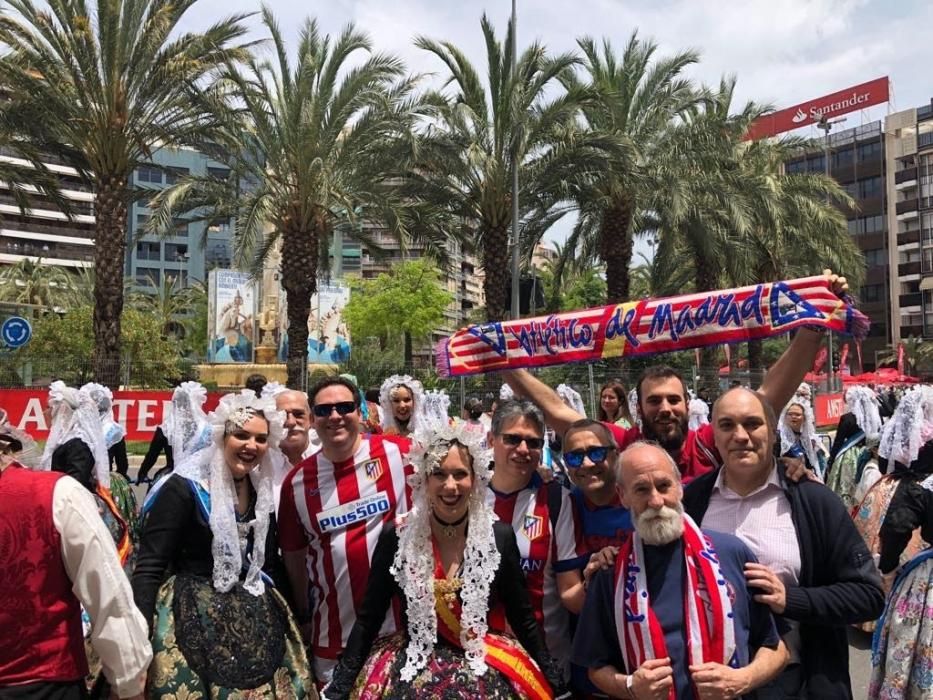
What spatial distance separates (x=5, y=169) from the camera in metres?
16.2

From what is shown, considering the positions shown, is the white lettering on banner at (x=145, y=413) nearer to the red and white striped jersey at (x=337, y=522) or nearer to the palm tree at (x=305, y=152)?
the palm tree at (x=305, y=152)

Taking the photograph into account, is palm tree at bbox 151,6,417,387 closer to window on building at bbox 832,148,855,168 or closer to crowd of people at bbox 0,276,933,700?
crowd of people at bbox 0,276,933,700

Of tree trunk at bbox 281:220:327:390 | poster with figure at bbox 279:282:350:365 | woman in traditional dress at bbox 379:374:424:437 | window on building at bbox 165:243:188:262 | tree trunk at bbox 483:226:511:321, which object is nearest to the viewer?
woman in traditional dress at bbox 379:374:424:437

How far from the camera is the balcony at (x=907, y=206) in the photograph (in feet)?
211

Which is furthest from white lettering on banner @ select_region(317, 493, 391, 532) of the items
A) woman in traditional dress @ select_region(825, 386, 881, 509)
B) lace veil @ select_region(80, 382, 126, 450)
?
woman in traditional dress @ select_region(825, 386, 881, 509)

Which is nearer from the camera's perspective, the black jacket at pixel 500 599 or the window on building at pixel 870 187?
the black jacket at pixel 500 599

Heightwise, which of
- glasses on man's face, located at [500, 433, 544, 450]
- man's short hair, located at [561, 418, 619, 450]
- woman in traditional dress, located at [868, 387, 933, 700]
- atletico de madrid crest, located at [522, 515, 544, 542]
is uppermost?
man's short hair, located at [561, 418, 619, 450]

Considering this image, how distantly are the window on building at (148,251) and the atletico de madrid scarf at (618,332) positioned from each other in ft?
285

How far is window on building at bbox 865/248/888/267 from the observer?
6725 cm

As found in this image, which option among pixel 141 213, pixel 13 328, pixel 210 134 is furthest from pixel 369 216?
pixel 141 213

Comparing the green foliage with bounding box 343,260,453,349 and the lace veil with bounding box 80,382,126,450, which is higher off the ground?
the green foliage with bounding box 343,260,453,349

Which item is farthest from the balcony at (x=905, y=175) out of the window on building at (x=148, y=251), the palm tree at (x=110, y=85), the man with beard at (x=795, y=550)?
the man with beard at (x=795, y=550)

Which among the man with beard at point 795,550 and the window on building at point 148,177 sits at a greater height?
the window on building at point 148,177

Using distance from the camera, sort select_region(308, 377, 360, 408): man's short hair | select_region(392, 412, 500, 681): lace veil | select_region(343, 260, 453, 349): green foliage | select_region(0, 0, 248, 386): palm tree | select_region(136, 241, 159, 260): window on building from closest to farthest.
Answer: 1. select_region(392, 412, 500, 681): lace veil
2. select_region(308, 377, 360, 408): man's short hair
3. select_region(0, 0, 248, 386): palm tree
4. select_region(343, 260, 453, 349): green foliage
5. select_region(136, 241, 159, 260): window on building
